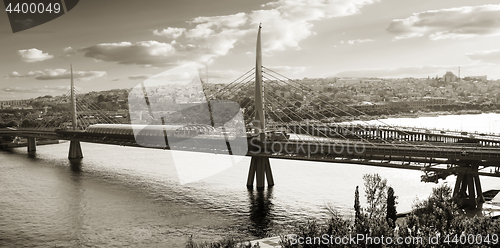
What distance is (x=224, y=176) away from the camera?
43.0m

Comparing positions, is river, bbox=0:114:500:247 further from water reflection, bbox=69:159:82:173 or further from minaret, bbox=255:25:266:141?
minaret, bbox=255:25:266:141

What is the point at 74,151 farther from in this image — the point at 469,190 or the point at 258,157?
the point at 469,190

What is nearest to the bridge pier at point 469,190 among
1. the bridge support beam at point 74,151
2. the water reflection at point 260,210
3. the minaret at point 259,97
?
the water reflection at point 260,210

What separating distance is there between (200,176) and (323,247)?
2914 centimetres

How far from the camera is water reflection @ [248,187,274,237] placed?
25.5 meters

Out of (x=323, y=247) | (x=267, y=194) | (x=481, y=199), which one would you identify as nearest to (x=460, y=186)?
(x=481, y=199)

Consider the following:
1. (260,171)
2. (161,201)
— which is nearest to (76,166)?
(161,201)

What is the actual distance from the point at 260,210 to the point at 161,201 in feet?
27.6

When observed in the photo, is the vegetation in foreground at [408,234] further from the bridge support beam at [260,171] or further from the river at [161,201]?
the bridge support beam at [260,171]

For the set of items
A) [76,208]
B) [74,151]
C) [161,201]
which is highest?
[74,151]

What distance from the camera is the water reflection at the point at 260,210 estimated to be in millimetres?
25494

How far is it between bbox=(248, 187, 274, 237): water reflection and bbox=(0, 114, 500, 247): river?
0.06 meters

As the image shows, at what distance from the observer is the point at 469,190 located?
27094 mm

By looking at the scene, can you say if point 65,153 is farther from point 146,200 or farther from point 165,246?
point 165,246
